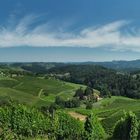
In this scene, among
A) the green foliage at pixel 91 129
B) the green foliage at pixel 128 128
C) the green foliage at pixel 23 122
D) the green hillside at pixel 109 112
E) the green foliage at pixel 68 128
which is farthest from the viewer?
the green hillside at pixel 109 112

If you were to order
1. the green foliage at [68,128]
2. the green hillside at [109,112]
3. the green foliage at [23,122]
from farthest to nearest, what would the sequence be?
the green hillside at [109,112]
the green foliage at [68,128]
the green foliage at [23,122]

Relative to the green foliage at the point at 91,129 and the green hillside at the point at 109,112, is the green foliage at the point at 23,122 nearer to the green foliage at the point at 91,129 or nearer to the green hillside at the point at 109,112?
the green foliage at the point at 91,129

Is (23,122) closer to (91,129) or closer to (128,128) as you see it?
(91,129)

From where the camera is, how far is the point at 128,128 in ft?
281

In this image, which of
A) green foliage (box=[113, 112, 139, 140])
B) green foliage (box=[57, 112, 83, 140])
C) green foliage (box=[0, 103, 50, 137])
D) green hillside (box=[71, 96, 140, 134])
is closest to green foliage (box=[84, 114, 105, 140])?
green foliage (box=[57, 112, 83, 140])

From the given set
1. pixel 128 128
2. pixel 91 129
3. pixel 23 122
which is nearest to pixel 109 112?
pixel 128 128

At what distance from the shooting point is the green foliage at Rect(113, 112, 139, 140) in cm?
8425

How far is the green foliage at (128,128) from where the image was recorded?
276ft

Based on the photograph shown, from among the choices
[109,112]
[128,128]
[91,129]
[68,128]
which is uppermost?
[128,128]

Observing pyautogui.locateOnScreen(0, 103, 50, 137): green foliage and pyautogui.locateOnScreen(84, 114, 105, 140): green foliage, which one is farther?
pyautogui.locateOnScreen(0, 103, 50, 137): green foliage

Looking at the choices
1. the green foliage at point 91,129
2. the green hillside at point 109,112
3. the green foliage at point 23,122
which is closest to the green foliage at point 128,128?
the green foliage at point 91,129

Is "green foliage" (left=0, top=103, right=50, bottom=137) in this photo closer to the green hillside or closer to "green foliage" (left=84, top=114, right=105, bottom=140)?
"green foliage" (left=84, top=114, right=105, bottom=140)

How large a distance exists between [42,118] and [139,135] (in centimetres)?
2341

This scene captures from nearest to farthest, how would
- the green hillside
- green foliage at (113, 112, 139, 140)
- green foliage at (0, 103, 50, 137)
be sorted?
green foliage at (113, 112, 139, 140), green foliage at (0, 103, 50, 137), the green hillside
